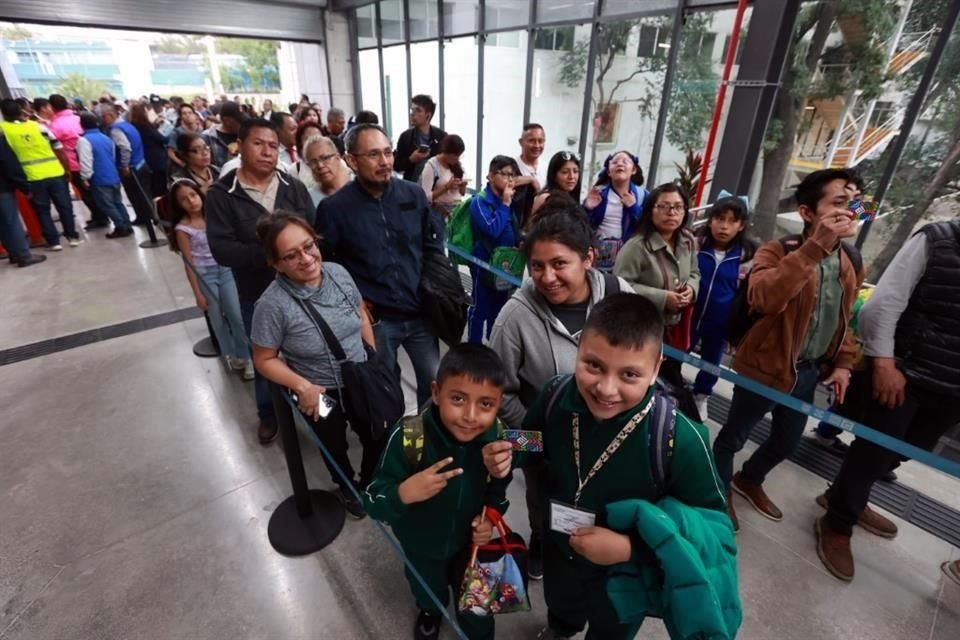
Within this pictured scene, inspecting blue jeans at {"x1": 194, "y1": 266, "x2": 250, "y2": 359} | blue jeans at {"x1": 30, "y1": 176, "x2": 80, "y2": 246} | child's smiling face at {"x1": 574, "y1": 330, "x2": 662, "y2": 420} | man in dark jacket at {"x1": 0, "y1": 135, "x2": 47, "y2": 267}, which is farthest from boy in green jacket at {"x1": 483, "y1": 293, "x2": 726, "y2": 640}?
blue jeans at {"x1": 30, "y1": 176, "x2": 80, "y2": 246}

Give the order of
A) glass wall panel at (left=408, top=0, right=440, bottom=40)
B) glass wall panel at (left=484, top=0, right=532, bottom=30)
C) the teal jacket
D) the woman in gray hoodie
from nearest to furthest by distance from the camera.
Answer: the teal jacket
the woman in gray hoodie
glass wall panel at (left=484, top=0, right=532, bottom=30)
glass wall panel at (left=408, top=0, right=440, bottom=40)

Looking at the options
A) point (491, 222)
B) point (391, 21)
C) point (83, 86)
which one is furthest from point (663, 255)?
point (83, 86)

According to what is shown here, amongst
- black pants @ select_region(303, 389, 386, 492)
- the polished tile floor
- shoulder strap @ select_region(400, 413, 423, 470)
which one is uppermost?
shoulder strap @ select_region(400, 413, 423, 470)

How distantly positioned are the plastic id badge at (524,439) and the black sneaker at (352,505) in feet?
4.60

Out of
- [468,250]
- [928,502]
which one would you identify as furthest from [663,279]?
[928,502]

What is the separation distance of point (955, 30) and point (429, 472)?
4.70 metres

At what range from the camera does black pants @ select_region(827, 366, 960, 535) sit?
1.82 metres

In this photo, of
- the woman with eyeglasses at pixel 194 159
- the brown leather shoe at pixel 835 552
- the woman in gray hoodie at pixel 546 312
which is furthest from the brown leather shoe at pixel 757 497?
the woman with eyeglasses at pixel 194 159

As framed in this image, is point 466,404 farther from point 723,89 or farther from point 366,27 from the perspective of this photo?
point 366,27

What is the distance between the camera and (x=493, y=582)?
134cm

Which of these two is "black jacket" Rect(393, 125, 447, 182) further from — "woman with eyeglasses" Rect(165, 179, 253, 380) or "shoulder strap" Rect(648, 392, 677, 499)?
"shoulder strap" Rect(648, 392, 677, 499)

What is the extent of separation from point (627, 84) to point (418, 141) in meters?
3.05

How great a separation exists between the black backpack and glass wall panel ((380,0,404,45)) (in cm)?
1019

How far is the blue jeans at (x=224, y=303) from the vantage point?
3.13 m
